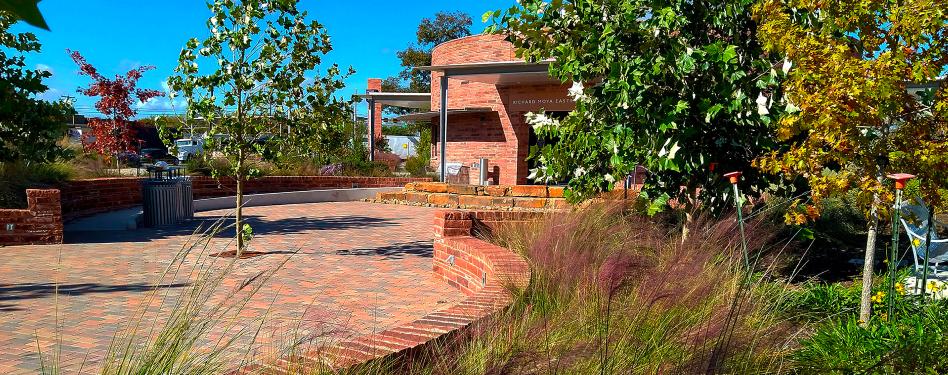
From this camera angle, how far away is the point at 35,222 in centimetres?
1017

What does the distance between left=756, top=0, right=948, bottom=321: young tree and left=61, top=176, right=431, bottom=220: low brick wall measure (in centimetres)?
757

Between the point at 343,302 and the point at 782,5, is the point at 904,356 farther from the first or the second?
the point at 343,302

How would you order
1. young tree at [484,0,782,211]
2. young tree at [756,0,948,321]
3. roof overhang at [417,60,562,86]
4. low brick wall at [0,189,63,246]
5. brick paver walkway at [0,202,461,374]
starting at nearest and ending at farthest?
young tree at [756,0,948,321] → brick paver walkway at [0,202,461,374] → young tree at [484,0,782,211] → low brick wall at [0,189,63,246] → roof overhang at [417,60,562,86]

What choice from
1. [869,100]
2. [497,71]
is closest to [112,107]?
[497,71]

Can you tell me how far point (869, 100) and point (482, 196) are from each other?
12.4m

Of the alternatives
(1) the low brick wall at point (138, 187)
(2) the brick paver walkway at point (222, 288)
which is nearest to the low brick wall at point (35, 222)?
(2) the brick paver walkway at point (222, 288)

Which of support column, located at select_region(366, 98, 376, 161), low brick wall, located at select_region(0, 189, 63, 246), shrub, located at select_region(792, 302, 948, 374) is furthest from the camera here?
support column, located at select_region(366, 98, 376, 161)

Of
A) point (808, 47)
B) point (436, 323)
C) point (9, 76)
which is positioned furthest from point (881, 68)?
point (9, 76)

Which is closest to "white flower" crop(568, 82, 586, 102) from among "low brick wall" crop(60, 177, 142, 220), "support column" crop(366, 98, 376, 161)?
"low brick wall" crop(60, 177, 142, 220)

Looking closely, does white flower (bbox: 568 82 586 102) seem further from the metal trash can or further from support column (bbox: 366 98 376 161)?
support column (bbox: 366 98 376 161)

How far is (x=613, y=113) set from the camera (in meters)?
7.08

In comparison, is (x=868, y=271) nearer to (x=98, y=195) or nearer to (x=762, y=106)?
(x=762, y=106)

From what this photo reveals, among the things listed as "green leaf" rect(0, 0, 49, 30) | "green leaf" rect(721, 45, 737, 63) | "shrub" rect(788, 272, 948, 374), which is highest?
"green leaf" rect(721, 45, 737, 63)

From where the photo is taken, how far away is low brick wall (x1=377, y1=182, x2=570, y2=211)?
52.0 ft
